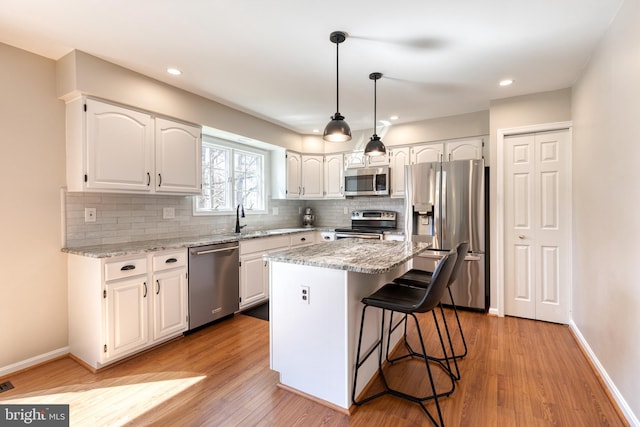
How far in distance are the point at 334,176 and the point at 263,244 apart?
182cm

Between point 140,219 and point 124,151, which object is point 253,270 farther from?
point 124,151

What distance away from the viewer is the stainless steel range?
446cm

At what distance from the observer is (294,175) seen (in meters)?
4.78

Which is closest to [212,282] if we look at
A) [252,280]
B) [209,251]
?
[209,251]

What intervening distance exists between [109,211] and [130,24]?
1.61 metres

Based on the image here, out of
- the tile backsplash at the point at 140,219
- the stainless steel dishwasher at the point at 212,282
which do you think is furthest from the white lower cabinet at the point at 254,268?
the tile backsplash at the point at 140,219

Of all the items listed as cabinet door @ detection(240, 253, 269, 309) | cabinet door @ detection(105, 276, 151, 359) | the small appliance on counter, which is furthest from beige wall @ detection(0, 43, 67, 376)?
the small appliance on counter

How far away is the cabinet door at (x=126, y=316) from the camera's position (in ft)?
7.60

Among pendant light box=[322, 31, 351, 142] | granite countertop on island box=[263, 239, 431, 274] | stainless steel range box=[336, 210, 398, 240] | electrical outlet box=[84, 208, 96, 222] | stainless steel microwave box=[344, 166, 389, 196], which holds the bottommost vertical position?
granite countertop on island box=[263, 239, 431, 274]

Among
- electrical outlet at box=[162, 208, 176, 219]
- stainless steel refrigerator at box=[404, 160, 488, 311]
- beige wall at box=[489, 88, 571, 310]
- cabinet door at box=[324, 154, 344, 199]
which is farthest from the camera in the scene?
cabinet door at box=[324, 154, 344, 199]

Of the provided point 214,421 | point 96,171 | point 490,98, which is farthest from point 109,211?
point 490,98

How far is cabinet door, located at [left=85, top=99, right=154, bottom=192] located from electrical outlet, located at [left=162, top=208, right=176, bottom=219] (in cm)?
51

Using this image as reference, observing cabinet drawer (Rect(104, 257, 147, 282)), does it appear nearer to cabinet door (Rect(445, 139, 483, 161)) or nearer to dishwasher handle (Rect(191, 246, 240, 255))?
dishwasher handle (Rect(191, 246, 240, 255))

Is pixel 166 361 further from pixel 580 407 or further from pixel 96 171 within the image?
pixel 580 407
